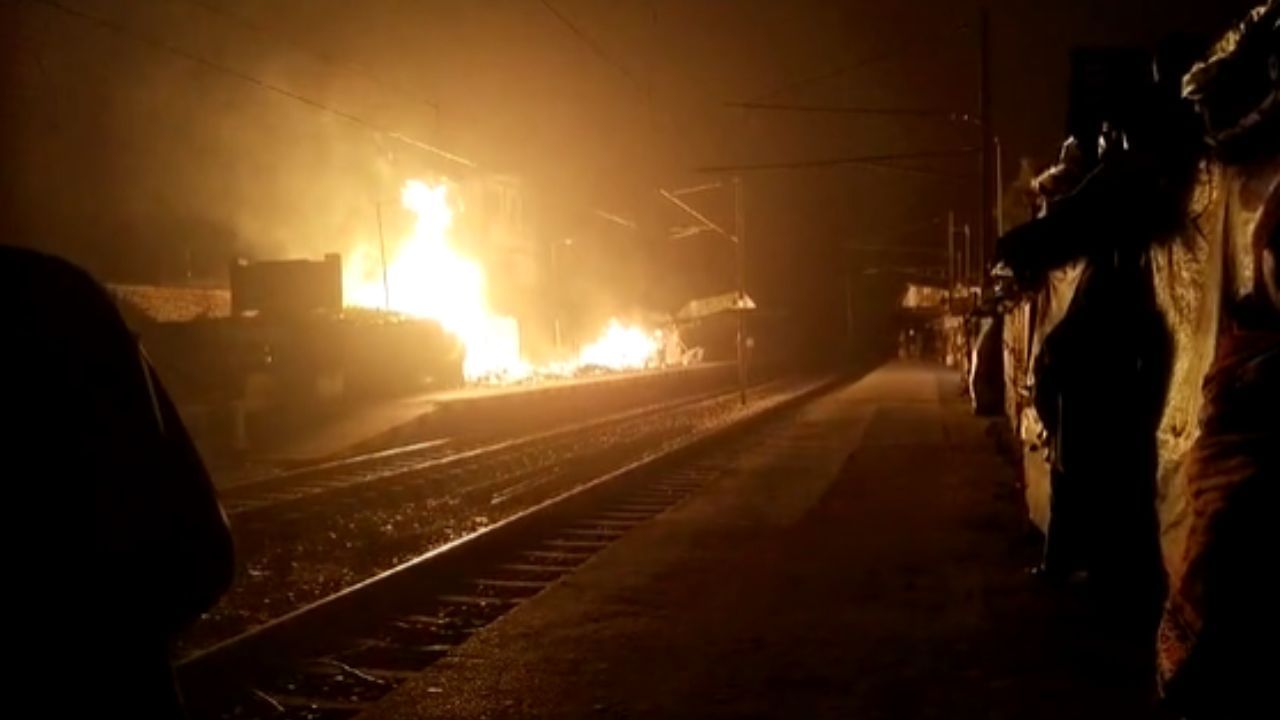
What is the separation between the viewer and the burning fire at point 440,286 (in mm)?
42000

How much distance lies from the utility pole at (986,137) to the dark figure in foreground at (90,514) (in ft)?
73.1

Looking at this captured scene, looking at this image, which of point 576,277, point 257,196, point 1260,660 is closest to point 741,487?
point 1260,660

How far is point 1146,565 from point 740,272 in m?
22.3

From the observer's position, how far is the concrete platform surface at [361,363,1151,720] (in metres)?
6.13

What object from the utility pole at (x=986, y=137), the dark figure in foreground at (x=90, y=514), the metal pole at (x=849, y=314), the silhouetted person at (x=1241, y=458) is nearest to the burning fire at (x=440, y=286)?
the utility pole at (x=986, y=137)

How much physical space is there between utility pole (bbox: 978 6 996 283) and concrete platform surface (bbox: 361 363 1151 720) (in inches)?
432

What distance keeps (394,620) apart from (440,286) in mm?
38621

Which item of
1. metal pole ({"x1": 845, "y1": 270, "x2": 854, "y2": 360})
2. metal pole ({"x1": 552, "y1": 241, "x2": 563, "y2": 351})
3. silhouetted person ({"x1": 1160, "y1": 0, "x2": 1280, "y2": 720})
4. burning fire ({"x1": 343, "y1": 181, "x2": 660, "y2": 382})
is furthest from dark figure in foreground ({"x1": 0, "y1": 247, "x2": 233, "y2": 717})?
metal pole ({"x1": 845, "y1": 270, "x2": 854, "y2": 360})

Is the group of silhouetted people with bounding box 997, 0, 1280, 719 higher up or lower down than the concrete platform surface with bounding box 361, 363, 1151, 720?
higher up

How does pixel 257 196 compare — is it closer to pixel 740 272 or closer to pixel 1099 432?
pixel 740 272

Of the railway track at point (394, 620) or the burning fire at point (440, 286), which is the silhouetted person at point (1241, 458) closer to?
the railway track at point (394, 620)

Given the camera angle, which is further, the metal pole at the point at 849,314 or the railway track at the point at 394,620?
the metal pole at the point at 849,314

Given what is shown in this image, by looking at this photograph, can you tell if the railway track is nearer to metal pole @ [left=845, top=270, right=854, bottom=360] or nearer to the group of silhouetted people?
the group of silhouetted people

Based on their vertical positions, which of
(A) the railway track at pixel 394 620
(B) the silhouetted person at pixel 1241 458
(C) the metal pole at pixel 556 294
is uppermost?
(C) the metal pole at pixel 556 294
